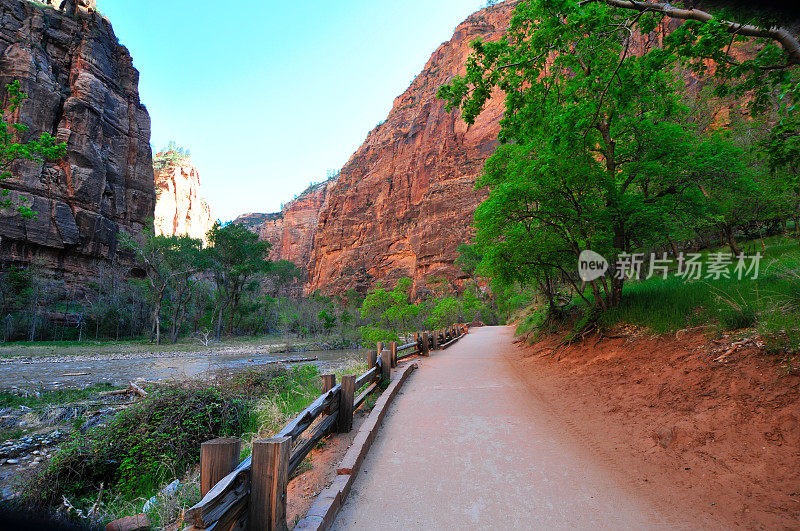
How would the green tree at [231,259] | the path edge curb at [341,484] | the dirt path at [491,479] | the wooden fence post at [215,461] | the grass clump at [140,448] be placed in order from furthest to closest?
the green tree at [231,259], the grass clump at [140,448], the dirt path at [491,479], the path edge curb at [341,484], the wooden fence post at [215,461]

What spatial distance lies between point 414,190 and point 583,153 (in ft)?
182

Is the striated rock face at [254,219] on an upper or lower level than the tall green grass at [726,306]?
upper

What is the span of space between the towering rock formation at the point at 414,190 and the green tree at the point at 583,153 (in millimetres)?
41872

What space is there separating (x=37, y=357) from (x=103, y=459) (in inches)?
966

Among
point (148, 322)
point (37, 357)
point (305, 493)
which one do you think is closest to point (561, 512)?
point (305, 493)

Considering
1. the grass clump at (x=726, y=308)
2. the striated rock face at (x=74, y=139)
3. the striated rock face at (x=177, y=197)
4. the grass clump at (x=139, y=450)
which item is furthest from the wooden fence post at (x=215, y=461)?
the striated rock face at (x=177, y=197)

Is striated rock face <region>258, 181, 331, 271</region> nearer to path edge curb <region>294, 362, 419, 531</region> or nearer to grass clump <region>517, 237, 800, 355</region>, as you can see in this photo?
grass clump <region>517, 237, 800, 355</region>

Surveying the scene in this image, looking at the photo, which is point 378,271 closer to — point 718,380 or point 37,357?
point 37,357

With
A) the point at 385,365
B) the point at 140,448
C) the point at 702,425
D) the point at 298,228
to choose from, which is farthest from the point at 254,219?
the point at 702,425

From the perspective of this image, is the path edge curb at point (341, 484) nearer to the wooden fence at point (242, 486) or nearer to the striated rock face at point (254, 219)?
the wooden fence at point (242, 486)

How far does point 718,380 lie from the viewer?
4.13 meters

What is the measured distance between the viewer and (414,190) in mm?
61719

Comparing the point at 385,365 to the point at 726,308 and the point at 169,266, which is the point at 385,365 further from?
the point at 169,266

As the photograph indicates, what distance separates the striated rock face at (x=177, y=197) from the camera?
3140 inches
